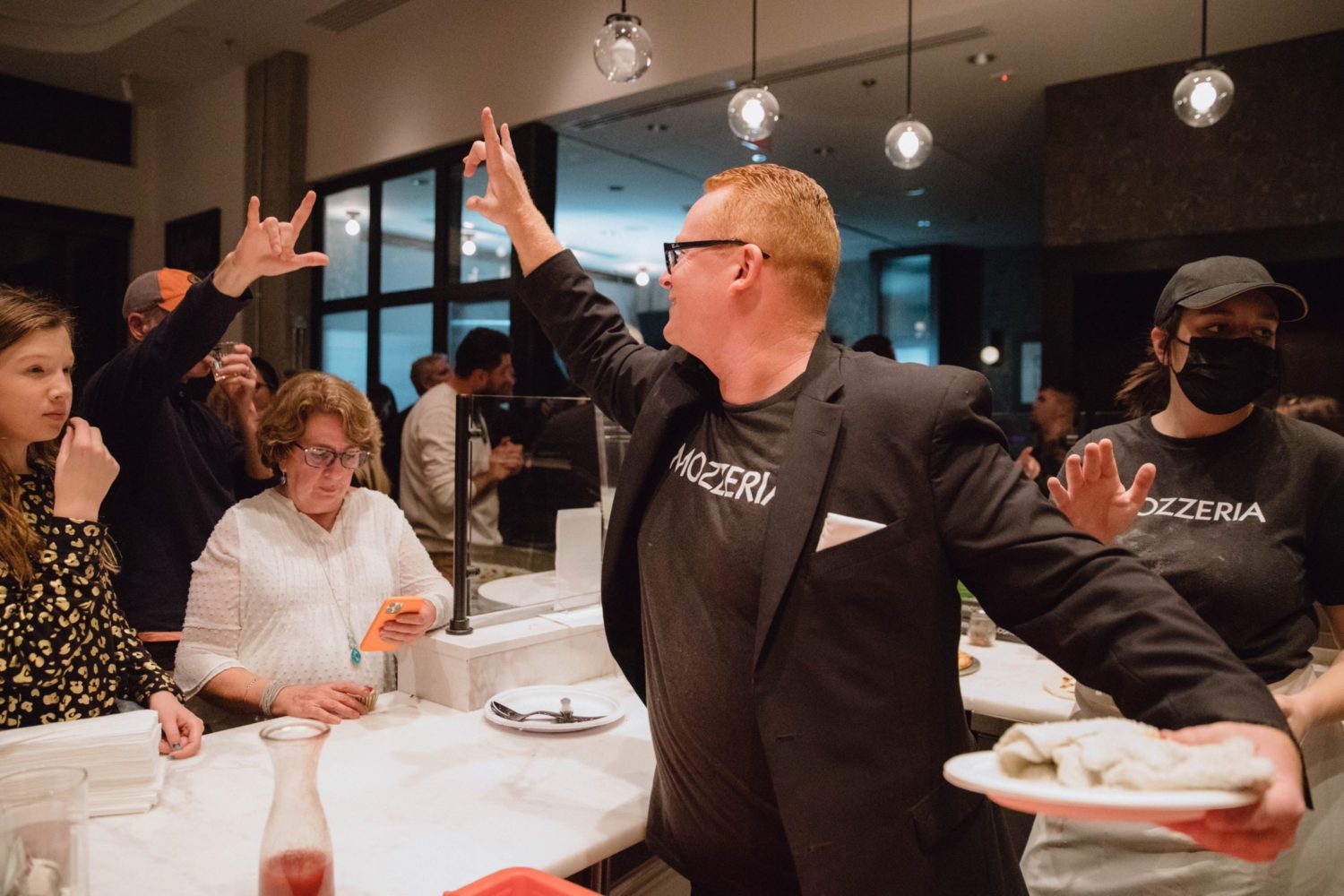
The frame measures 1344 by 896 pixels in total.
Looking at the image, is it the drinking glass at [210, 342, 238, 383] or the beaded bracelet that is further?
the drinking glass at [210, 342, 238, 383]

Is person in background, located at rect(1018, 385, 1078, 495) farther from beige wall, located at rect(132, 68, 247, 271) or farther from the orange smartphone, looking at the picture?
beige wall, located at rect(132, 68, 247, 271)

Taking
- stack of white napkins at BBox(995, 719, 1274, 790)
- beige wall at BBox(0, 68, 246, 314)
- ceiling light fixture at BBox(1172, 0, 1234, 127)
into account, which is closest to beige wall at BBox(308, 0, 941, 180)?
beige wall at BBox(0, 68, 246, 314)

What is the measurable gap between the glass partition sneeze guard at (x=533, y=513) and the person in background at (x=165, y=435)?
2.19ft

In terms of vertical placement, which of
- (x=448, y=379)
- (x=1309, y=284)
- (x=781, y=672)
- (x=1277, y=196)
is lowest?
(x=781, y=672)

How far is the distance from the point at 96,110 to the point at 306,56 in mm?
2413

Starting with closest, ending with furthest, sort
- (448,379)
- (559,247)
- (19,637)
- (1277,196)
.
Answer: (19,637), (559,247), (1277,196), (448,379)

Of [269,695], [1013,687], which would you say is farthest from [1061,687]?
[269,695]

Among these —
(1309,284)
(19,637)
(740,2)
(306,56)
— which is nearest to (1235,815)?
(19,637)

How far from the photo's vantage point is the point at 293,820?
108 centimetres

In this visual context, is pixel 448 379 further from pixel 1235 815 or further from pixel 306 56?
pixel 1235 815

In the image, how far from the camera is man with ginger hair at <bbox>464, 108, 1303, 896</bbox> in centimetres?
109

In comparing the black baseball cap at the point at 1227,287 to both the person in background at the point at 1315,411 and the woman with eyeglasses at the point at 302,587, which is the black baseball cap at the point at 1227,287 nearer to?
the person in background at the point at 1315,411

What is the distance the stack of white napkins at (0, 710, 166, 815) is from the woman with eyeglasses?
43 centimetres

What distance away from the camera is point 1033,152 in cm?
693
